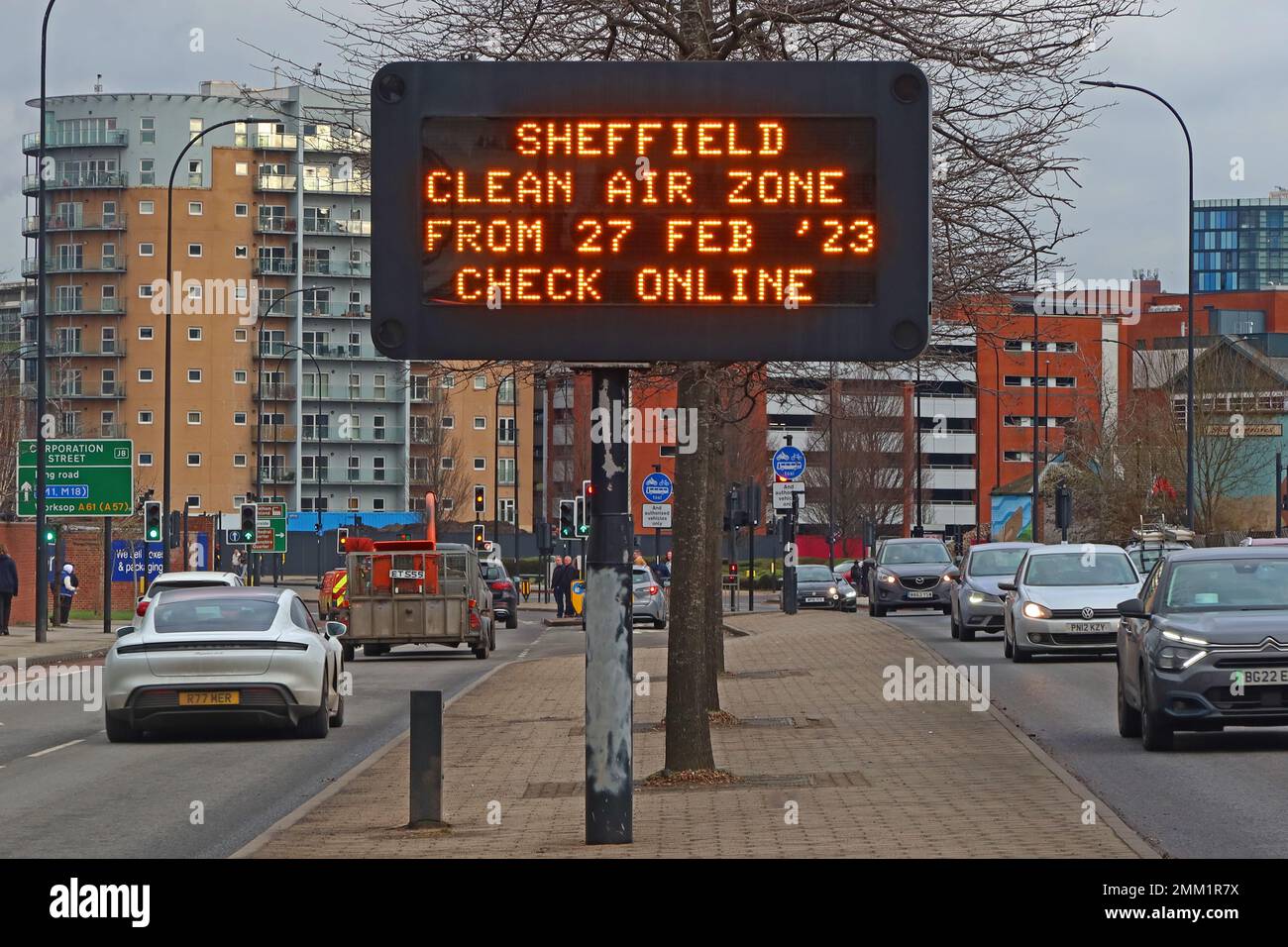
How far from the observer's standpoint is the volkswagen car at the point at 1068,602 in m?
29.2

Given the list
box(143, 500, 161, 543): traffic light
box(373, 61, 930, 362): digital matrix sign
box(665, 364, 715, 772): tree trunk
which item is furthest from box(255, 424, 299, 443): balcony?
box(373, 61, 930, 362): digital matrix sign

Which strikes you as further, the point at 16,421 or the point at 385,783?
the point at 16,421

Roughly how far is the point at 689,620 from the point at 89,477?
108 ft

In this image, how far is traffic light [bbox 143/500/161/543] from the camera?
50.5m

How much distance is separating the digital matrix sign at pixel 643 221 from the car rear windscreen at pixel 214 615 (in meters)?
11.2

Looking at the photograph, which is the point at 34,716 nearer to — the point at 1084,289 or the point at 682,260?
the point at 1084,289

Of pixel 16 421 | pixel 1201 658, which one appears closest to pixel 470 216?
pixel 1201 658

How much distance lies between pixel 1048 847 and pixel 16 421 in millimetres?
86365

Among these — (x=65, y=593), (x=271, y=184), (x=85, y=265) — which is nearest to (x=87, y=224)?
(x=85, y=265)

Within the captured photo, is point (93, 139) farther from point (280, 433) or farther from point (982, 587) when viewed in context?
point (982, 587)

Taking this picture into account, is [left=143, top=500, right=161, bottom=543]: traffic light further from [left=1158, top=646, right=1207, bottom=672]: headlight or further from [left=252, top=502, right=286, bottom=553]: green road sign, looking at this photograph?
[left=1158, top=646, right=1207, bottom=672]: headlight

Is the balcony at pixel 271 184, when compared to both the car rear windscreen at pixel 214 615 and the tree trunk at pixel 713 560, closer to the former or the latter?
the tree trunk at pixel 713 560

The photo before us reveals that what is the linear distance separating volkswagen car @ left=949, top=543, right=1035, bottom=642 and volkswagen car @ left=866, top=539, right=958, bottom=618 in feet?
33.1
